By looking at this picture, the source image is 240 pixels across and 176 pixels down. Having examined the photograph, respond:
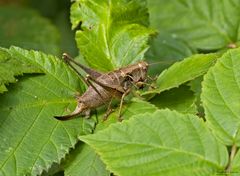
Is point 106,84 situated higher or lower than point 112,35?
lower

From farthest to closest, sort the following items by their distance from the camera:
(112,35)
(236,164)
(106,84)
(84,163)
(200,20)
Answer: (200,20) → (112,35) → (106,84) → (84,163) → (236,164)

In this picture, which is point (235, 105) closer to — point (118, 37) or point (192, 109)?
point (192, 109)

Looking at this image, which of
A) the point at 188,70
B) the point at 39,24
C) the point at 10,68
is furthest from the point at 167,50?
the point at 39,24

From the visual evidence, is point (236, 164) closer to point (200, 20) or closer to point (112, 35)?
point (112, 35)

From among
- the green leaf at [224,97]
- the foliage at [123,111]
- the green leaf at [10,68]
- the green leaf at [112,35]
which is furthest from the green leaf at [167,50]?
the green leaf at [224,97]

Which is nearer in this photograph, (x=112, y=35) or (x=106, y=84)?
(x=106, y=84)

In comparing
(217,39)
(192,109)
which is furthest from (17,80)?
(217,39)
